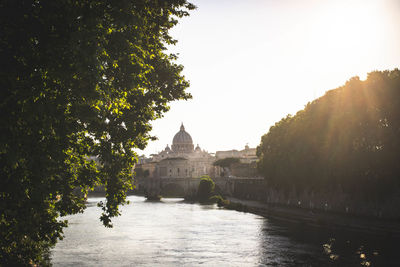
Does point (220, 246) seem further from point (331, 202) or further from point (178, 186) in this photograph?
point (178, 186)

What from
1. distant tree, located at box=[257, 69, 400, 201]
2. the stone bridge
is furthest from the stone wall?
the stone bridge

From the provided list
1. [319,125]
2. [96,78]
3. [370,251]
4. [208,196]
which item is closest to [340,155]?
[319,125]

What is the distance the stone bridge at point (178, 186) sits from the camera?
111562 mm

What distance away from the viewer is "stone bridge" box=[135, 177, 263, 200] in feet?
366

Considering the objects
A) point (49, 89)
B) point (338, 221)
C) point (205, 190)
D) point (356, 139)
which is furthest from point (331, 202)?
point (205, 190)

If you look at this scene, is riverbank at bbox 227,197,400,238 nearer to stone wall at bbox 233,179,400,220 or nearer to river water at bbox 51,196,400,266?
stone wall at bbox 233,179,400,220

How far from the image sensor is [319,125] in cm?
4844

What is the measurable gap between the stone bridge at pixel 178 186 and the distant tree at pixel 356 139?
5501cm

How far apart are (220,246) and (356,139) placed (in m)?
18.0

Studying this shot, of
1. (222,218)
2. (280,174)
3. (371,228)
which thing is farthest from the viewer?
(280,174)

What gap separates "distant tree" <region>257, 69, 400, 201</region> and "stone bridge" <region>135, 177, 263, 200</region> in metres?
55.0

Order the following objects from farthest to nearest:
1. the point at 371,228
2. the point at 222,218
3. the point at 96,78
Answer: the point at 222,218, the point at 371,228, the point at 96,78

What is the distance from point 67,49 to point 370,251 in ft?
83.9

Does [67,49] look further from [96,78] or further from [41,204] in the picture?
[41,204]
